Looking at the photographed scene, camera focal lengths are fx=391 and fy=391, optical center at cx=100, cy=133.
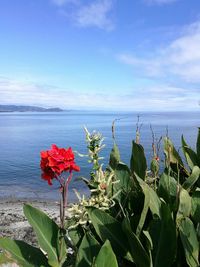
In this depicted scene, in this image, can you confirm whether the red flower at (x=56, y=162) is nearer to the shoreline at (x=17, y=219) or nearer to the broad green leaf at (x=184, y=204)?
the broad green leaf at (x=184, y=204)

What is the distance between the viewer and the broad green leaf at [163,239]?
218 centimetres

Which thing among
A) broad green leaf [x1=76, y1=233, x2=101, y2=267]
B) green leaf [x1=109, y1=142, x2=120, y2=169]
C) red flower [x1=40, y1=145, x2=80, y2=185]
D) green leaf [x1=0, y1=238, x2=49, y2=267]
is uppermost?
red flower [x1=40, y1=145, x2=80, y2=185]

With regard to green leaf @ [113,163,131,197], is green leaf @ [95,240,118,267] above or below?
below

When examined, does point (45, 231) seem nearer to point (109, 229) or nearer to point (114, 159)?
point (109, 229)

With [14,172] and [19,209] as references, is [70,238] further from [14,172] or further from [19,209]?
[14,172]

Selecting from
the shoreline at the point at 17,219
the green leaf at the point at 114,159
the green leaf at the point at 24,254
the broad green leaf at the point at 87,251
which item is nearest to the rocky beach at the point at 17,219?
the shoreline at the point at 17,219

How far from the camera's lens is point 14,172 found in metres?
22.4

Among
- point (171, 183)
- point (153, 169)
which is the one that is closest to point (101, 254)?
point (171, 183)

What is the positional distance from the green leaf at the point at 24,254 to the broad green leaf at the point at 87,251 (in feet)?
1.07

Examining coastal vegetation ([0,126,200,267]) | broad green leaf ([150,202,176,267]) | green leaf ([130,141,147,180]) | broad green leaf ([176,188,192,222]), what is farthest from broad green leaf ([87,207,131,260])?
green leaf ([130,141,147,180])

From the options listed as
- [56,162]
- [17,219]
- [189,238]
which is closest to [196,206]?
[189,238]

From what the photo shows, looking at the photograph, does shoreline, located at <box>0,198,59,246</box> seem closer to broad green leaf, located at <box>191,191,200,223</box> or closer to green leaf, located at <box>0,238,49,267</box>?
green leaf, located at <box>0,238,49,267</box>

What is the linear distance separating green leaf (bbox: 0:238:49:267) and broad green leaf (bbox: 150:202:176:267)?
2.41 ft

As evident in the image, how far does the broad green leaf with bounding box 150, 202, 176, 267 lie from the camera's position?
7.16 ft
